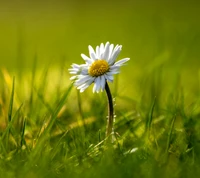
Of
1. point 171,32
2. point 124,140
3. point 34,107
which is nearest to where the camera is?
point 124,140

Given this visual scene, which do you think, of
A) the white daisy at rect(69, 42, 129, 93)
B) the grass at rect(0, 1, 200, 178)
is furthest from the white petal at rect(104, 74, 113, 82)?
the grass at rect(0, 1, 200, 178)

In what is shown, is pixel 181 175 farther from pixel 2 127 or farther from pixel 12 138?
pixel 2 127

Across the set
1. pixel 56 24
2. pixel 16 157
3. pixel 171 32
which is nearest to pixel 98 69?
pixel 16 157

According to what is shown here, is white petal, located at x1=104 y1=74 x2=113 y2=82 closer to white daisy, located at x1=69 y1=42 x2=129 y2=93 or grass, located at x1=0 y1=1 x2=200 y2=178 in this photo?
white daisy, located at x1=69 y1=42 x2=129 y2=93

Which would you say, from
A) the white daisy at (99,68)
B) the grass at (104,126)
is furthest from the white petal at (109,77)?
the grass at (104,126)

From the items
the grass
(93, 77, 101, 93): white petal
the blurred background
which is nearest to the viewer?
the grass
